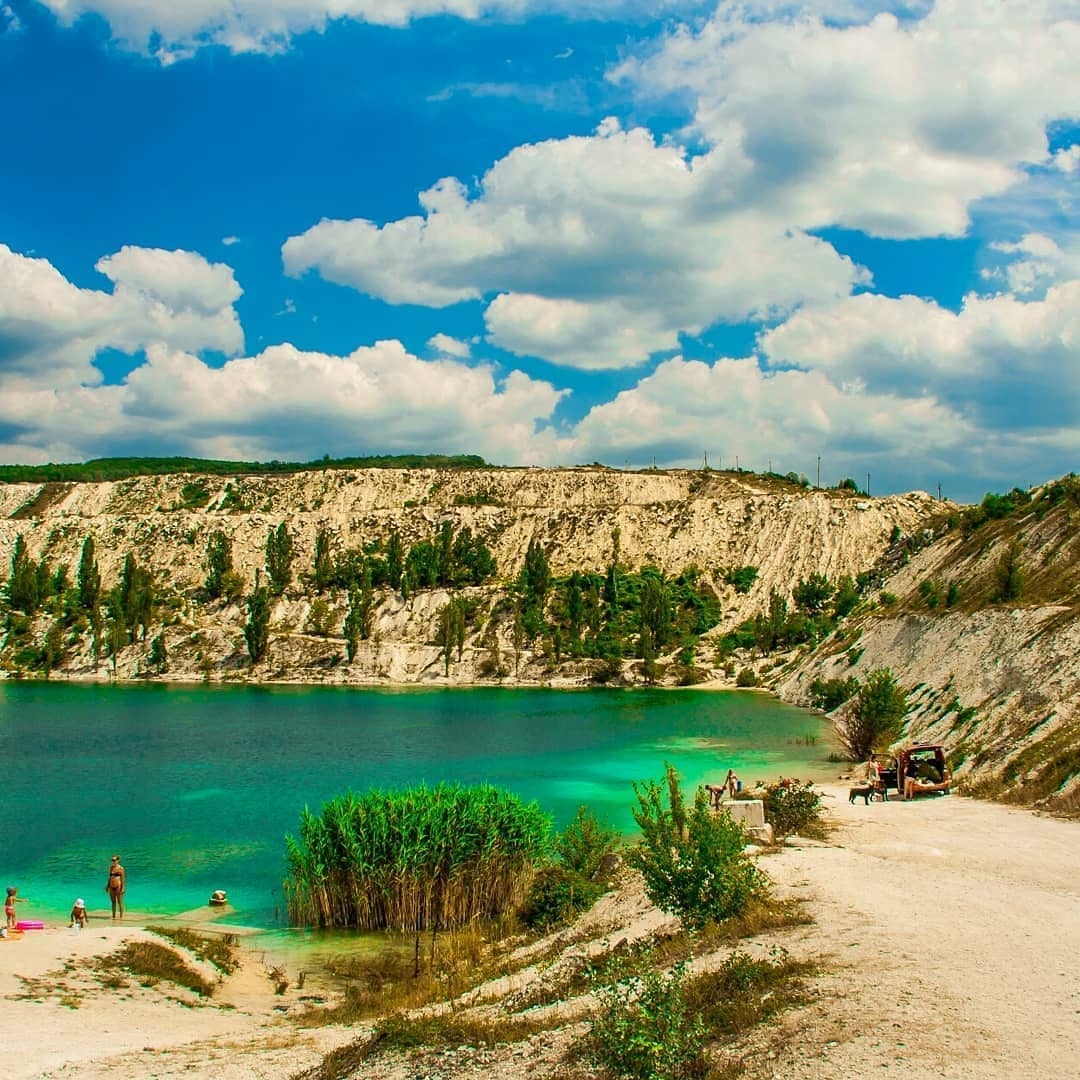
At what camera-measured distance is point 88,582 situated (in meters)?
105

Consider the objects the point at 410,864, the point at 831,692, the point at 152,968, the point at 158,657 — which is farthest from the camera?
the point at 158,657

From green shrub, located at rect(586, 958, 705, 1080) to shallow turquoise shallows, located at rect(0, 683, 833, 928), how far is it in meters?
14.6

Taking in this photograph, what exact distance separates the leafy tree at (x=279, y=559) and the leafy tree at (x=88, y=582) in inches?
722

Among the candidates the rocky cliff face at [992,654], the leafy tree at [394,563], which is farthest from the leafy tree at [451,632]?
the rocky cliff face at [992,654]

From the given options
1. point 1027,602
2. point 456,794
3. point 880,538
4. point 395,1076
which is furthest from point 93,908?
point 880,538

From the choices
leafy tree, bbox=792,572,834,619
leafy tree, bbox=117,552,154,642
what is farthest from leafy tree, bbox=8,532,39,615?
leafy tree, bbox=792,572,834,619

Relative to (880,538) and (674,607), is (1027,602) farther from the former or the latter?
(880,538)

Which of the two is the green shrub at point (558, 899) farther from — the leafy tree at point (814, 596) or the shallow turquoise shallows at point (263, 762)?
the leafy tree at point (814, 596)

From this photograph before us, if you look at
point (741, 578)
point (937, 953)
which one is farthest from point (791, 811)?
point (741, 578)

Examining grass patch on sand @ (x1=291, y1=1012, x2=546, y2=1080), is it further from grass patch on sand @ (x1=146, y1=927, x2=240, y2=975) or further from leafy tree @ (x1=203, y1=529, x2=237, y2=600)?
leafy tree @ (x1=203, y1=529, x2=237, y2=600)

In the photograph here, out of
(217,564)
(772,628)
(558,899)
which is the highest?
(217,564)

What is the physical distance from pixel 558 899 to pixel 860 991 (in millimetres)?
10866

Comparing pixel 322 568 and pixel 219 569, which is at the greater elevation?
pixel 322 568

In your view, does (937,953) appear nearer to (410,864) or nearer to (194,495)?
(410,864)
